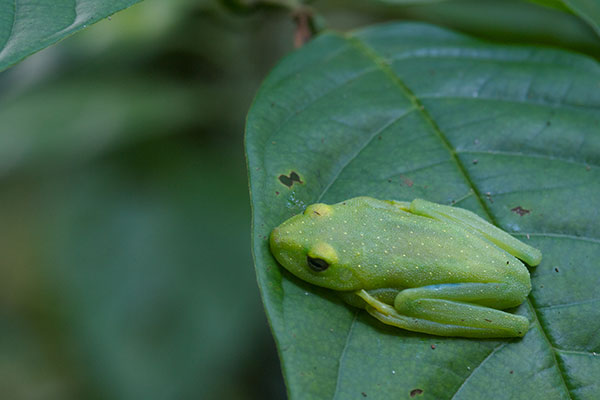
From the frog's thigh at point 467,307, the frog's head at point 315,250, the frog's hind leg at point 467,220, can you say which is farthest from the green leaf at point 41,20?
the frog's thigh at point 467,307

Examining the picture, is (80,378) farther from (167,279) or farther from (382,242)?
(382,242)

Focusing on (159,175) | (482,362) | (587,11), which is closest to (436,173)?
(482,362)

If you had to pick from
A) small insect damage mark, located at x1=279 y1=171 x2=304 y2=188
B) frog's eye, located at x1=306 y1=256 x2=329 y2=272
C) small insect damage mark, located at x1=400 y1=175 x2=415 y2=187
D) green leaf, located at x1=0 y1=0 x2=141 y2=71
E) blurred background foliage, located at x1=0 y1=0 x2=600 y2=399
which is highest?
green leaf, located at x1=0 y1=0 x2=141 y2=71

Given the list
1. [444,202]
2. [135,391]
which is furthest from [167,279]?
[444,202]

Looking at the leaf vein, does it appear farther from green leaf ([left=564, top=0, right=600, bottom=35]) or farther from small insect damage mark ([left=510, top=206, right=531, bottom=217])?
green leaf ([left=564, top=0, right=600, bottom=35])

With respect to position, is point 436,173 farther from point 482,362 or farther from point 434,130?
point 482,362

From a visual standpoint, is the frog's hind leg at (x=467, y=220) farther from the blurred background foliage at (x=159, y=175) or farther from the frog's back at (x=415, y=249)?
the blurred background foliage at (x=159, y=175)

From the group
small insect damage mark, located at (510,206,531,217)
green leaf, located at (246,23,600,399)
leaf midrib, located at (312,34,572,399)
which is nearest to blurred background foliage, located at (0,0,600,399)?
leaf midrib, located at (312,34,572,399)
